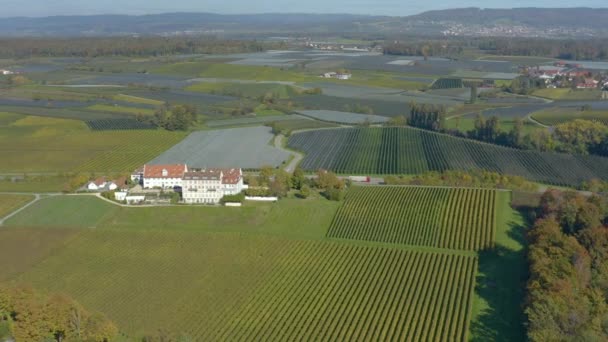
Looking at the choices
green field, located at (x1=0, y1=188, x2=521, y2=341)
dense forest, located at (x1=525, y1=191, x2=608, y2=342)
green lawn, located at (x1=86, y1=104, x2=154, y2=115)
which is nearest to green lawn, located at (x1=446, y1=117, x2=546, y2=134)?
green field, located at (x1=0, y1=188, x2=521, y2=341)

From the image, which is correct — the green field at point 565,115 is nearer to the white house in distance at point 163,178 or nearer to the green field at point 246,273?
the green field at point 246,273

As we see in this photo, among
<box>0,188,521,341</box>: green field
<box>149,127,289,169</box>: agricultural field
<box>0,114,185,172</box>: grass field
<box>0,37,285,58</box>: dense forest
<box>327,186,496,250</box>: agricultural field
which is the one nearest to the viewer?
<box>0,188,521,341</box>: green field

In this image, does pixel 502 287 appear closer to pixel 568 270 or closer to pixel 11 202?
pixel 568 270

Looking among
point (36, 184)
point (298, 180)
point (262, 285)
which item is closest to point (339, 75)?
point (298, 180)


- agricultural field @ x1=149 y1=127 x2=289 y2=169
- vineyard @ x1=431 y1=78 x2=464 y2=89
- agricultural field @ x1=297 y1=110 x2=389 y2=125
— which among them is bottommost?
agricultural field @ x1=149 y1=127 x2=289 y2=169

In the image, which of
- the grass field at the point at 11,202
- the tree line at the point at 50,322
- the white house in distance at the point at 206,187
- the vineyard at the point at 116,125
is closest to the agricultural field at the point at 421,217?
the white house in distance at the point at 206,187

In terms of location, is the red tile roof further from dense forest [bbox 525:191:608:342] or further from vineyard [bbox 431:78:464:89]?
vineyard [bbox 431:78:464:89]

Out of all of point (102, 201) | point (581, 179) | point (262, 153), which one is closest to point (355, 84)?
point (262, 153)
